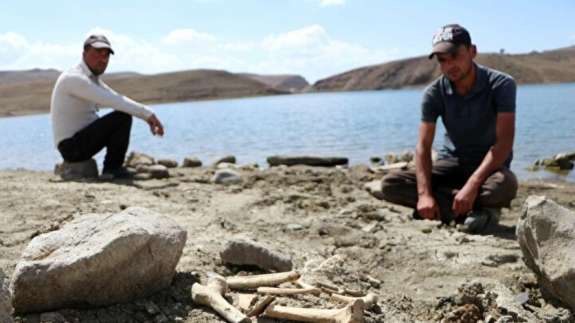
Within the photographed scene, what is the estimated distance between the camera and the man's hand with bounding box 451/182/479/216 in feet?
16.1

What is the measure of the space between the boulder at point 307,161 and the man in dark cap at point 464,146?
506 cm

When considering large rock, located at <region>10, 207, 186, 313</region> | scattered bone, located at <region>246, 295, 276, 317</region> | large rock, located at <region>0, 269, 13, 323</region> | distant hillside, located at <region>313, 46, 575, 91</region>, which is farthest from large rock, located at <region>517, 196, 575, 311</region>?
distant hillside, located at <region>313, 46, 575, 91</region>

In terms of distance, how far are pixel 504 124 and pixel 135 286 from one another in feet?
10.6

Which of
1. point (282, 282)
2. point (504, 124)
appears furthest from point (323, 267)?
point (504, 124)

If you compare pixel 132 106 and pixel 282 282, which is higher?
pixel 132 106

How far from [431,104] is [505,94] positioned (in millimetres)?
717

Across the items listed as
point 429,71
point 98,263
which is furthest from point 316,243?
point 429,71

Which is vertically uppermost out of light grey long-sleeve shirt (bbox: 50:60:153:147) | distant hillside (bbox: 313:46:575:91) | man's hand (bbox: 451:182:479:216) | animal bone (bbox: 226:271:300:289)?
distant hillside (bbox: 313:46:575:91)

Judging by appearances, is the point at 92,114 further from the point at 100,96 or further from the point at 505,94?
the point at 505,94

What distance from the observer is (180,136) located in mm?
20375

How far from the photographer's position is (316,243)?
4594 millimetres

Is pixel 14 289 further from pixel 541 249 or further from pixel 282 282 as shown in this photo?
pixel 541 249

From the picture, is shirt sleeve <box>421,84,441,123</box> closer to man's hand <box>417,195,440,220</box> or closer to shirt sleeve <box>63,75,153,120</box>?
man's hand <box>417,195,440,220</box>

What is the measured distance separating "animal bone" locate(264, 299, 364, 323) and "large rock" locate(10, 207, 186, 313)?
24.8 inches
